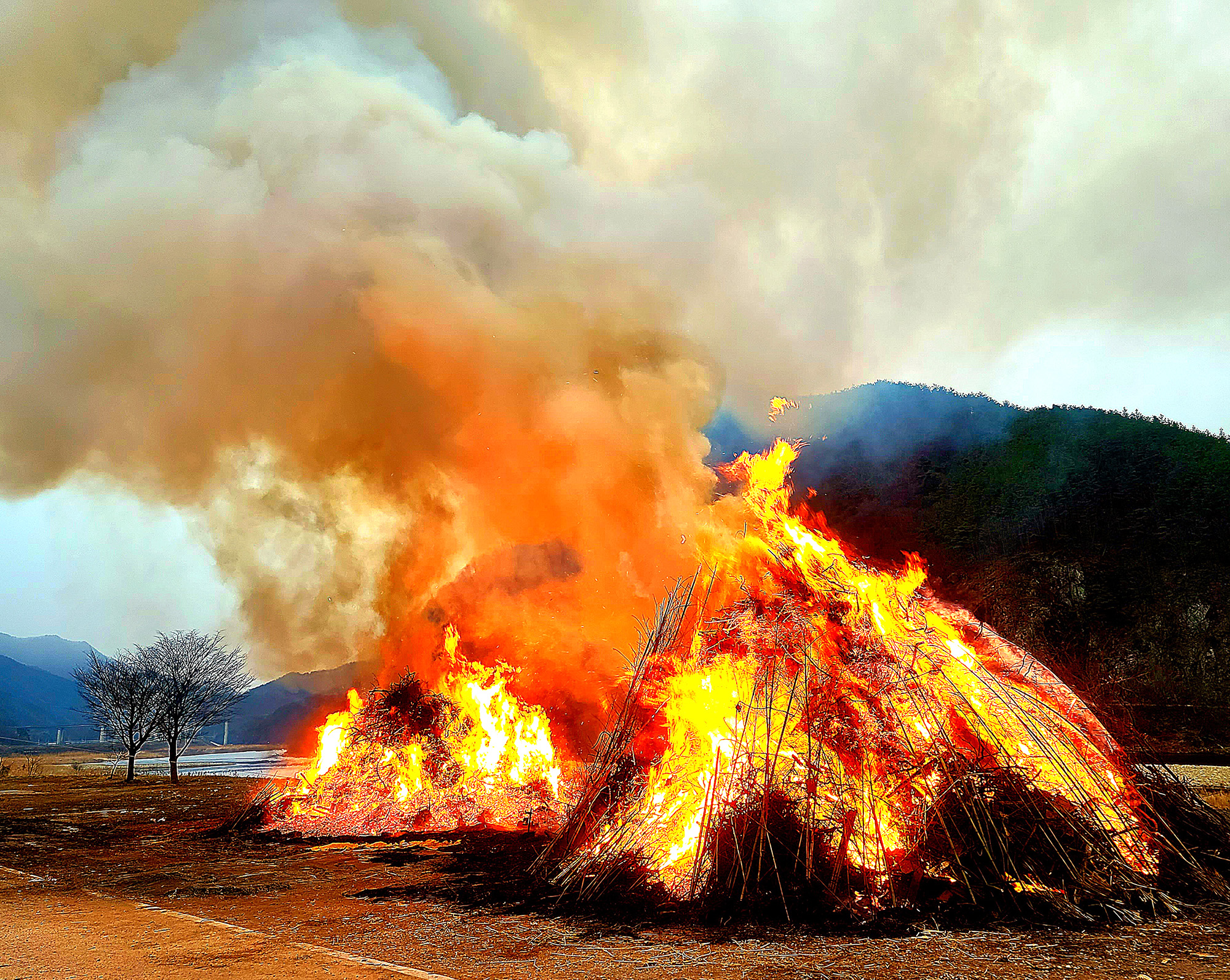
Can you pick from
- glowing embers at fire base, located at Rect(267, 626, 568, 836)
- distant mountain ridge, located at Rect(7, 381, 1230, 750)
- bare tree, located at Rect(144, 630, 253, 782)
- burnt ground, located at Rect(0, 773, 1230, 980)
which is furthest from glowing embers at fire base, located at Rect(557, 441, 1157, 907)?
bare tree, located at Rect(144, 630, 253, 782)

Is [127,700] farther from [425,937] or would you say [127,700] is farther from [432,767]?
[425,937]

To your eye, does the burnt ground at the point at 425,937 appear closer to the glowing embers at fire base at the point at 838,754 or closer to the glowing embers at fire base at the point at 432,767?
the glowing embers at fire base at the point at 838,754

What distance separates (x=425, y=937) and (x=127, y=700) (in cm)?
3276

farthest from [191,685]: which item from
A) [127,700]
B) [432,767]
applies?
[432,767]

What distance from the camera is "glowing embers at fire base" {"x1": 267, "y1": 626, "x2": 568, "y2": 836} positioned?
13.7 m

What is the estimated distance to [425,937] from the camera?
6.50 metres

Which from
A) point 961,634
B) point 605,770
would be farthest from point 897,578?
point 605,770

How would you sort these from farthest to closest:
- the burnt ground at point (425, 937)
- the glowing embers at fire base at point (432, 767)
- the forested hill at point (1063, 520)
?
the forested hill at point (1063, 520), the glowing embers at fire base at point (432, 767), the burnt ground at point (425, 937)

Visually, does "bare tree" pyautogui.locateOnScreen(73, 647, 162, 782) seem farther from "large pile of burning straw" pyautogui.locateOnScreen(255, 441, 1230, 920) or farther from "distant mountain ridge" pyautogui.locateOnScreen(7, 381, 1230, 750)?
"large pile of burning straw" pyautogui.locateOnScreen(255, 441, 1230, 920)

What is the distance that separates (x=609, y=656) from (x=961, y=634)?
1144 centimetres

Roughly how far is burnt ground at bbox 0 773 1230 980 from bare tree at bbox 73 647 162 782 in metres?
24.7

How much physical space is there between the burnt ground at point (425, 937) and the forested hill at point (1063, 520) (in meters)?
16.7

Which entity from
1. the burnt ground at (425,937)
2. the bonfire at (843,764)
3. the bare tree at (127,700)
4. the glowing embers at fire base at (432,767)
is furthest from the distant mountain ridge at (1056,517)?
the burnt ground at (425,937)

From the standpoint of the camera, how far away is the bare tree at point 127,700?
3172 centimetres
